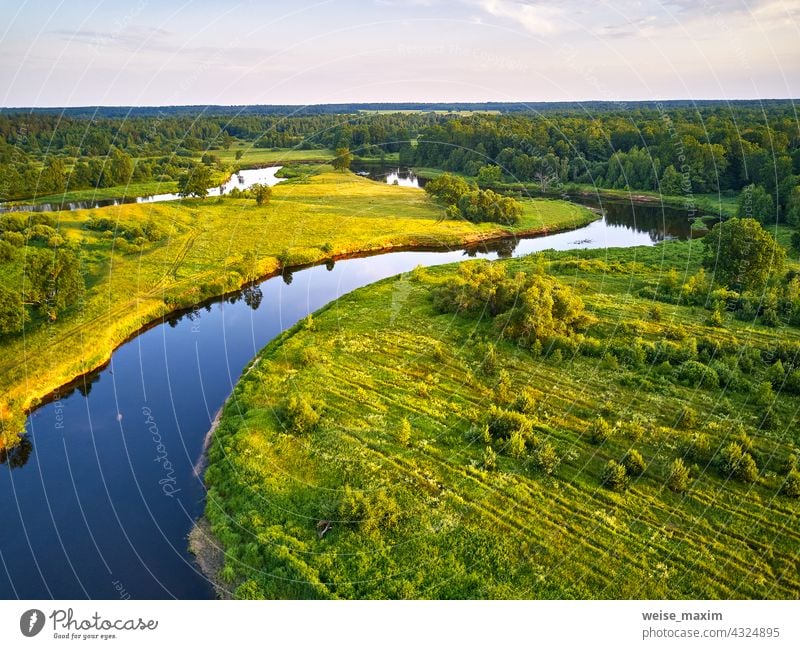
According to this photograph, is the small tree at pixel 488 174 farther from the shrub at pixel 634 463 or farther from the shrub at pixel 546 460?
the shrub at pixel 634 463

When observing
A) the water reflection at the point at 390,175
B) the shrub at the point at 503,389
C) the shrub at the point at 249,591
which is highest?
the water reflection at the point at 390,175

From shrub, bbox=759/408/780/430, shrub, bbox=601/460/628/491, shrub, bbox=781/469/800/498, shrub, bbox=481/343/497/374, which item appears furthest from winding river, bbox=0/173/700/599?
shrub, bbox=759/408/780/430

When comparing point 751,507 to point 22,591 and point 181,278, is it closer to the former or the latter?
point 22,591

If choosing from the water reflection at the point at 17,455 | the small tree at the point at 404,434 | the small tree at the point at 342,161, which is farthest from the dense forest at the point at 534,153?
the water reflection at the point at 17,455

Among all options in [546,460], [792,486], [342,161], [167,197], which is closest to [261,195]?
[167,197]

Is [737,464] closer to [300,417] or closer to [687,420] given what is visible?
[687,420]

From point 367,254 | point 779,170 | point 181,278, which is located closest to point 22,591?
point 181,278
